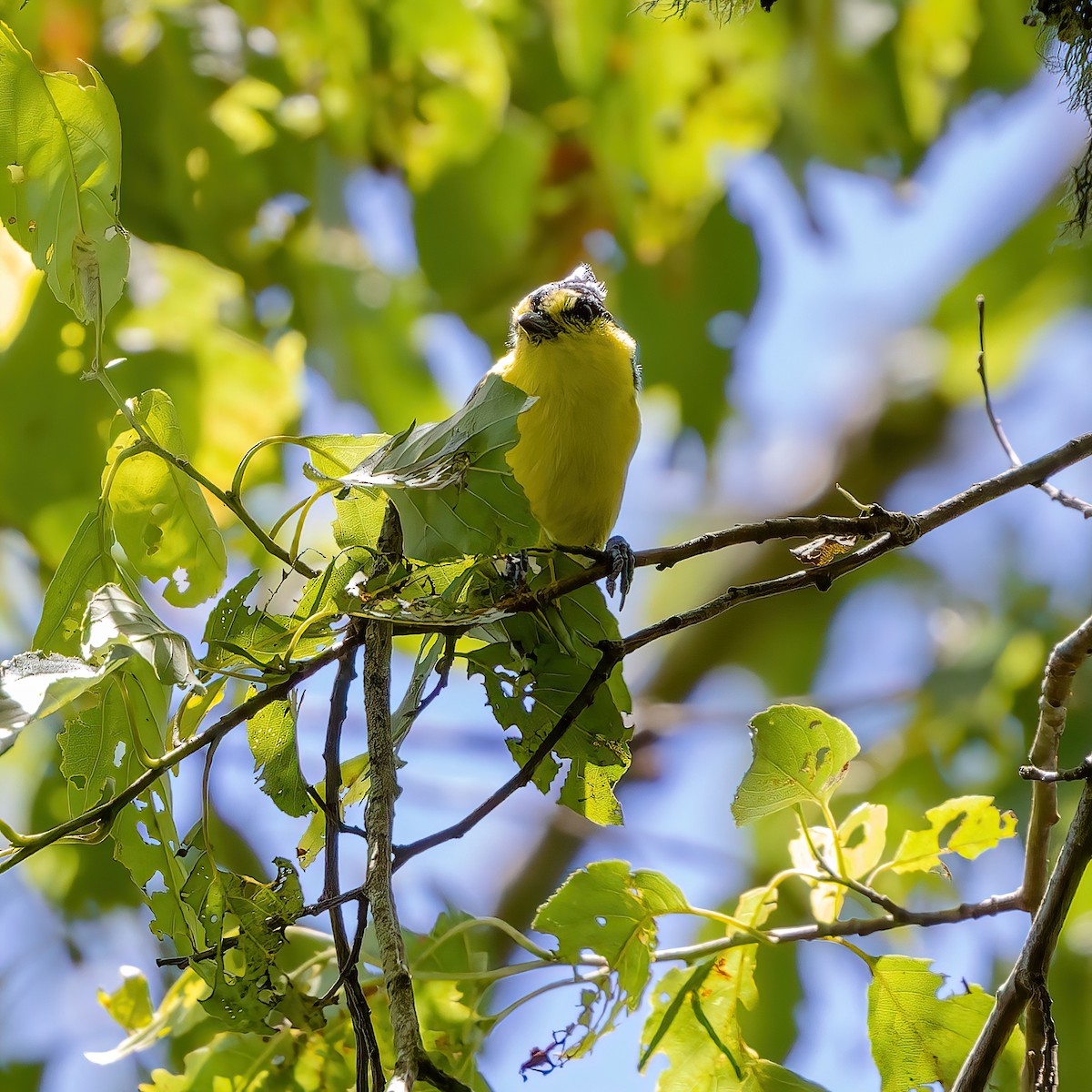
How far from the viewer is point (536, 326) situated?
9.95 ft

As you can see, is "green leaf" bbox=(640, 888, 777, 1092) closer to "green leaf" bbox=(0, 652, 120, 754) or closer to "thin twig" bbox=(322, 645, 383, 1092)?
"thin twig" bbox=(322, 645, 383, 1092)

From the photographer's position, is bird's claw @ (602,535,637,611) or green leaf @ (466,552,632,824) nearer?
green leaf @ (466,552,632,824)

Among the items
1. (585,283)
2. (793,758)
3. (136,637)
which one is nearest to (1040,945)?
(793,758)

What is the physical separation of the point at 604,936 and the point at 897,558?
18.2ft

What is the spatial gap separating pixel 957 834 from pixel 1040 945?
0.40 m

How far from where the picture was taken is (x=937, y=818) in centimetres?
175

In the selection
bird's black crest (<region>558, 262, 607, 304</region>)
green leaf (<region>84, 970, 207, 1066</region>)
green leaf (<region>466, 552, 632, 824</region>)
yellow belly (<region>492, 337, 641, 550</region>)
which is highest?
bird's black crest (<region>558, 262, 607, 304</region>)

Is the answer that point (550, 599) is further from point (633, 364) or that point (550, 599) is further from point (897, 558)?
point (897, 558)

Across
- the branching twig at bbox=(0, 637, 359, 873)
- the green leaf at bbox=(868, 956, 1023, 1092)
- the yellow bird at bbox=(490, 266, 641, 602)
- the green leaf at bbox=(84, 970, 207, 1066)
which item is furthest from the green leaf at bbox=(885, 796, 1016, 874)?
the green leaf at bbox=(84, 970, 207, 1066)

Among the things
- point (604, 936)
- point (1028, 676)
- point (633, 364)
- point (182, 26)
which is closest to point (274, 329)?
point (182, 26)

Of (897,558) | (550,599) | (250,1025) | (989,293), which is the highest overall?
(897,558)

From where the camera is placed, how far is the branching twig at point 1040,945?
1350mm

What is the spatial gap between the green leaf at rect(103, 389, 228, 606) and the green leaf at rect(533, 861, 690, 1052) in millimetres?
603

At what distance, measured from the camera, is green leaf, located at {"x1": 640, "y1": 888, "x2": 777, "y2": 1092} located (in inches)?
64.1
